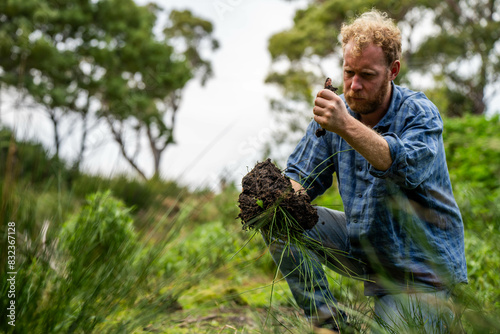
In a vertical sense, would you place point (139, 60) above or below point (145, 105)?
above

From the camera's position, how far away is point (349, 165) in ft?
7.50

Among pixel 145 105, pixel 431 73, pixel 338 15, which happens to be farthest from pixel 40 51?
pixel 431 73

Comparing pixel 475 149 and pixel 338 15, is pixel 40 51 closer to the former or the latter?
pixel 338 15

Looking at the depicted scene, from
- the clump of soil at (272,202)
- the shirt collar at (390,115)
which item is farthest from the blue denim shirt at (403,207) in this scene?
the clump of soil at (272,202)

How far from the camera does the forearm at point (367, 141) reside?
165cm

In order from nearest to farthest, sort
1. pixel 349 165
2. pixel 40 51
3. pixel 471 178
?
pixel 349 165
pixel 471 178
pixel 40 51

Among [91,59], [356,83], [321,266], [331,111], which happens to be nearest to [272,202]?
[321,266]

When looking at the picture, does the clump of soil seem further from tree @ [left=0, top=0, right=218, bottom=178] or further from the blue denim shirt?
tree @ [left=0, top=0, right=218, bottom=178]

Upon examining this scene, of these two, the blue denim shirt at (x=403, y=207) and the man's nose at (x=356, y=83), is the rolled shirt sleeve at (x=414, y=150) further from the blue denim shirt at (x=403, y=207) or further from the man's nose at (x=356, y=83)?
the man's nose at (x=356, y=83)

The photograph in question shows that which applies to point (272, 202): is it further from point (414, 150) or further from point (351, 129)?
point (414, 150)

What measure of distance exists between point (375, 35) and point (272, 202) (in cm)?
92

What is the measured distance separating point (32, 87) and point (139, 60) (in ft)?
16.6

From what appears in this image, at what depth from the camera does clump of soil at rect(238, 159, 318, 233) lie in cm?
187

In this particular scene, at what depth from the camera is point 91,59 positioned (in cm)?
1711
